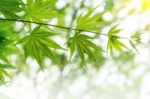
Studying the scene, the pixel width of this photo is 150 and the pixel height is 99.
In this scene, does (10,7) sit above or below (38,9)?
below

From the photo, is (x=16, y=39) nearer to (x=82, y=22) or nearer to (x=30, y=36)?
(x=30, y=36)

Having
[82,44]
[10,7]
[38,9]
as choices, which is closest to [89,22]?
[82,44]

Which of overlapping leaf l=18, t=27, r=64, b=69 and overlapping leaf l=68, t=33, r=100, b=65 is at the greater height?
overlapping leaf l=68, t=33, r=100, b=65

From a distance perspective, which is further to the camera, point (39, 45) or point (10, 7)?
point (39, 45)

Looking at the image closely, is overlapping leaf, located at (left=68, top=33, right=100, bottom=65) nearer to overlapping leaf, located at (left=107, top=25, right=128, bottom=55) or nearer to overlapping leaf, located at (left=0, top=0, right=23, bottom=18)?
overlapping leaf, located at (left=107, top=25, right=128, bottom=55)

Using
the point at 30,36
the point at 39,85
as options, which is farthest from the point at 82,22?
the point at 39,85

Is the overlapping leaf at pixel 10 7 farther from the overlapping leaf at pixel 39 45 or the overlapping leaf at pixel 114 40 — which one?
the overlapping leaf at pixel 114 40

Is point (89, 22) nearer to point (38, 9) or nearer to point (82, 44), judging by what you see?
point (82, 44)

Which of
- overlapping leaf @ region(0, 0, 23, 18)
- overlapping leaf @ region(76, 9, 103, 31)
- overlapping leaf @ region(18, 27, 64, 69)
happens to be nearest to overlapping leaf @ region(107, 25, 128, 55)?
overlapping leaf @ region(76, 9, 103, 31)

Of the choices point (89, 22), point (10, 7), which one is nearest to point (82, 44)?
point (89, 22)
